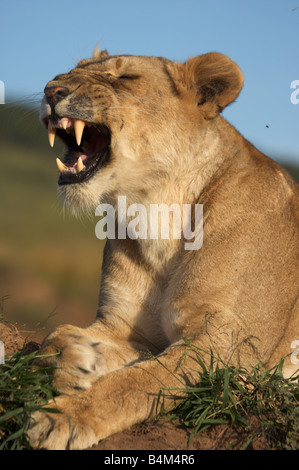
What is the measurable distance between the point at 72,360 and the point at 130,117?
1405 millimetres

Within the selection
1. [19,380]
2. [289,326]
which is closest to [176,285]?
[289,326]

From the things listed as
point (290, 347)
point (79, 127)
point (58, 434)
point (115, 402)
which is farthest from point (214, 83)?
point (58, 434)

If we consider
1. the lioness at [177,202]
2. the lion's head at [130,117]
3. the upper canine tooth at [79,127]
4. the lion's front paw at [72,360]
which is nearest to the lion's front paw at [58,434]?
the lion's front paw at [72,360]

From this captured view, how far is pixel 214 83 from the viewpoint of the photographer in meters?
4.07

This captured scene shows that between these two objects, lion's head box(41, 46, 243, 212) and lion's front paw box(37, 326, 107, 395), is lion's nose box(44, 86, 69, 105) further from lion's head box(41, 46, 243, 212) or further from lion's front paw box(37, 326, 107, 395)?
lion's front paw box(37, 326, 107, 395)

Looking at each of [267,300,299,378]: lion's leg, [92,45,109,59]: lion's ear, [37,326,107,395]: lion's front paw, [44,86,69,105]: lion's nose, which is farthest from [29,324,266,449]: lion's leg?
[92,45,109,59]: lion's ear

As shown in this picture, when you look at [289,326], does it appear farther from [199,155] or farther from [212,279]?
[199,155]

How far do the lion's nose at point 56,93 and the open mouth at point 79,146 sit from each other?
0.11 metres

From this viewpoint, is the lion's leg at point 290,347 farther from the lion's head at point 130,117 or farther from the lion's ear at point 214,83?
the lion's ear at point 214,83

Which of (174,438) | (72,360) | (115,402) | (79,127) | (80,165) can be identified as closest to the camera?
(174,438)

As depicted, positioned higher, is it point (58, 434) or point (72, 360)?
point (72, 360)

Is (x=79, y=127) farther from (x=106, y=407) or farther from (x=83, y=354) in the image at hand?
(x=106, y=407)

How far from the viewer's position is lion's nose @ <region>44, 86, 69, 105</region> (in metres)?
3.90

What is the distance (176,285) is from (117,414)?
974mm
